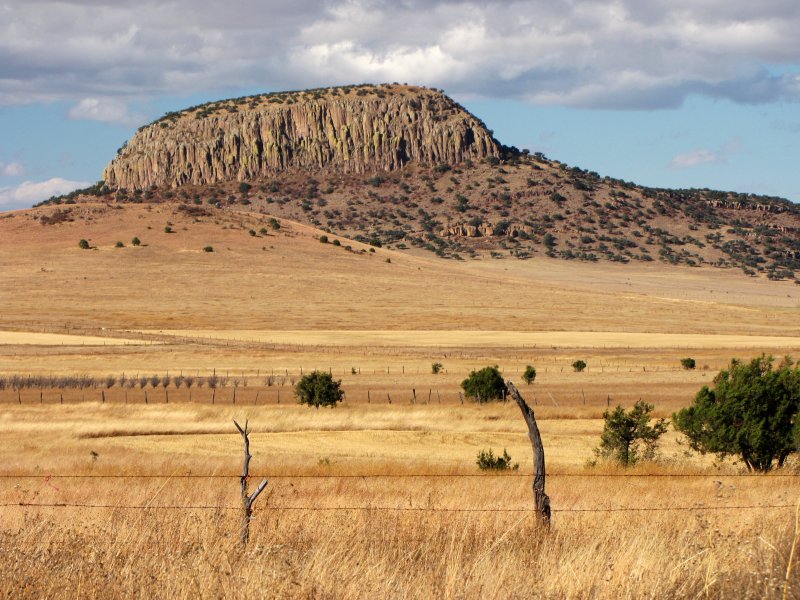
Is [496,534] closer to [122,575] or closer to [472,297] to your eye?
[122,575]

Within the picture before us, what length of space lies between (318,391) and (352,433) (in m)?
8.95

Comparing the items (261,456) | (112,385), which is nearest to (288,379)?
(112,385)

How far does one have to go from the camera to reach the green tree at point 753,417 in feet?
87.2

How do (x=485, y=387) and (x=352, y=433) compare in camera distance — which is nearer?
(x=352, y=433)

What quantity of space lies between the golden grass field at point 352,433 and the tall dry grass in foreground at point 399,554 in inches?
1.5

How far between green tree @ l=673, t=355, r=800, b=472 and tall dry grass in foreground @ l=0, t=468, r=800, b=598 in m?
14.1

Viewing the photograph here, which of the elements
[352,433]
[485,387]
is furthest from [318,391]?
[352,433]

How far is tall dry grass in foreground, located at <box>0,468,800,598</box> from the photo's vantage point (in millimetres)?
8320

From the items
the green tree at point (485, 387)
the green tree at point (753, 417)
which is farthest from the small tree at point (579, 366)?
the green tree at point (753, 417)

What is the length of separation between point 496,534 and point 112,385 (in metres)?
44.0

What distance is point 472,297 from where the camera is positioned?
4313 inches

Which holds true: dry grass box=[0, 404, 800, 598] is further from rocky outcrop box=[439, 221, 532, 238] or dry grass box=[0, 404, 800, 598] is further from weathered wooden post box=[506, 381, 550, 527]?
rocky outcrop box=[439, 221, 532, 238]

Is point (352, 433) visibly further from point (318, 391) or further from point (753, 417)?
point (753, 417)

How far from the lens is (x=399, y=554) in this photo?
993cm
